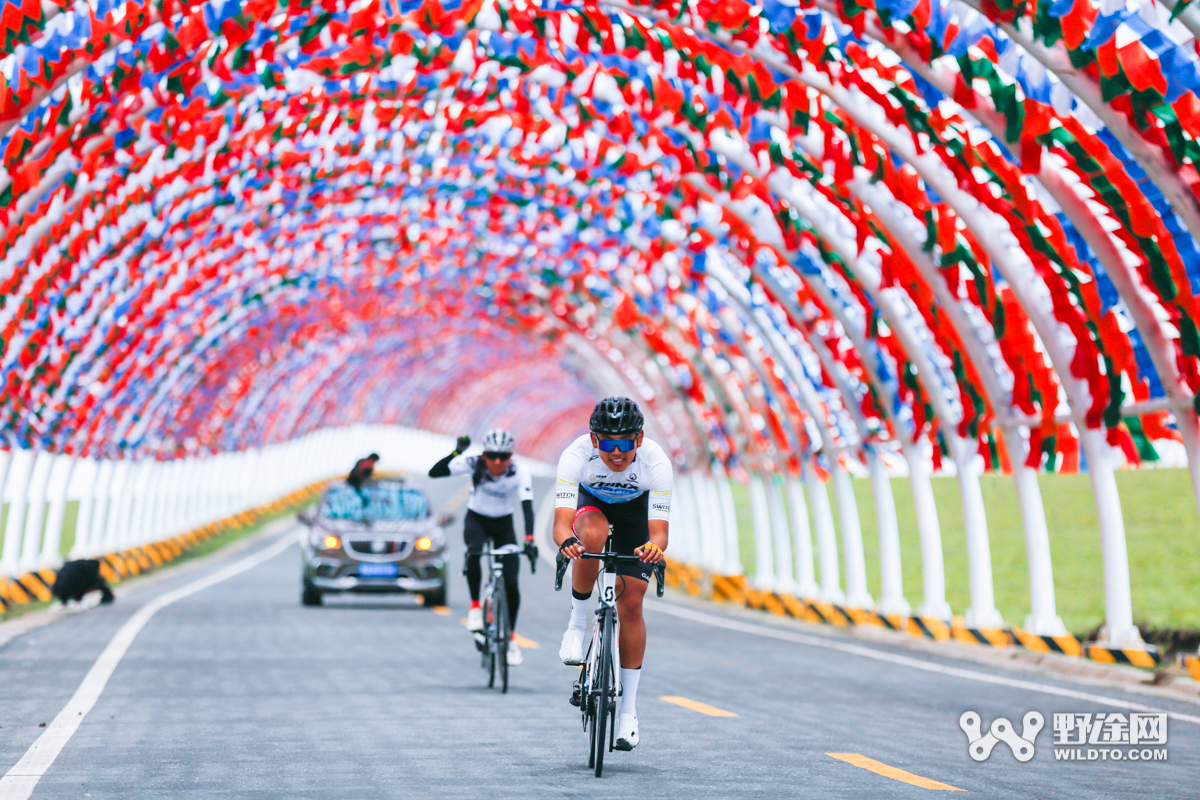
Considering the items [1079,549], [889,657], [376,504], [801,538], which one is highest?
[376,504]

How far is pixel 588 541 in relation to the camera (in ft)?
29.2

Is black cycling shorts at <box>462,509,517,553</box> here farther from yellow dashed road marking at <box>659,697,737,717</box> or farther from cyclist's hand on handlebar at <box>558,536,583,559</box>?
cyclist's hand on handlebar at <box>558,536,583,559</box>

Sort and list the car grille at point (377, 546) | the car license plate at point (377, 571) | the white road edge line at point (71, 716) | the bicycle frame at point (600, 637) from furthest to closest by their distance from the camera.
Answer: the car grille at point (377, 546) → the car license plate at point (377, 571) → the bicycle frame at point (600, 637) → the white road edge line at point (71, 716)

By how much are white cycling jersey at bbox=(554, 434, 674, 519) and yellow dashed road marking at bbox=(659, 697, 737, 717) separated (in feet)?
10.2

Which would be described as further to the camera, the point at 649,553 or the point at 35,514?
the point at 35,514

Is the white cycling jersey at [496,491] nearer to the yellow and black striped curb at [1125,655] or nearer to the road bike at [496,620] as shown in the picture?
the road bike at [496,620]

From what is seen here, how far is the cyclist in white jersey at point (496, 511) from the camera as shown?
13109mm

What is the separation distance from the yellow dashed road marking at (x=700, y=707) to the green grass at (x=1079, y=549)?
11900 millimetres

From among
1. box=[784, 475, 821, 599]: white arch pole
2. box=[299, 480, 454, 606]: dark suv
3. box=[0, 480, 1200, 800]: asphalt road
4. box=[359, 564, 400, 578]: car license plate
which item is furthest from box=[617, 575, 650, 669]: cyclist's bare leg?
box=[784, 475, 821, 599]: white arch pole

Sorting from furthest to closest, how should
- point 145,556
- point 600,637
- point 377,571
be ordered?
point 145,556
point 377,571
point 600,637

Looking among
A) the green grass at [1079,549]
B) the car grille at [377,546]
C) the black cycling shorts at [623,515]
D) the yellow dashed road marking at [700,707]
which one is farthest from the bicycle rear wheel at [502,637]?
the green grass at [1079,549]

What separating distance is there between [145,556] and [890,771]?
104 feet
